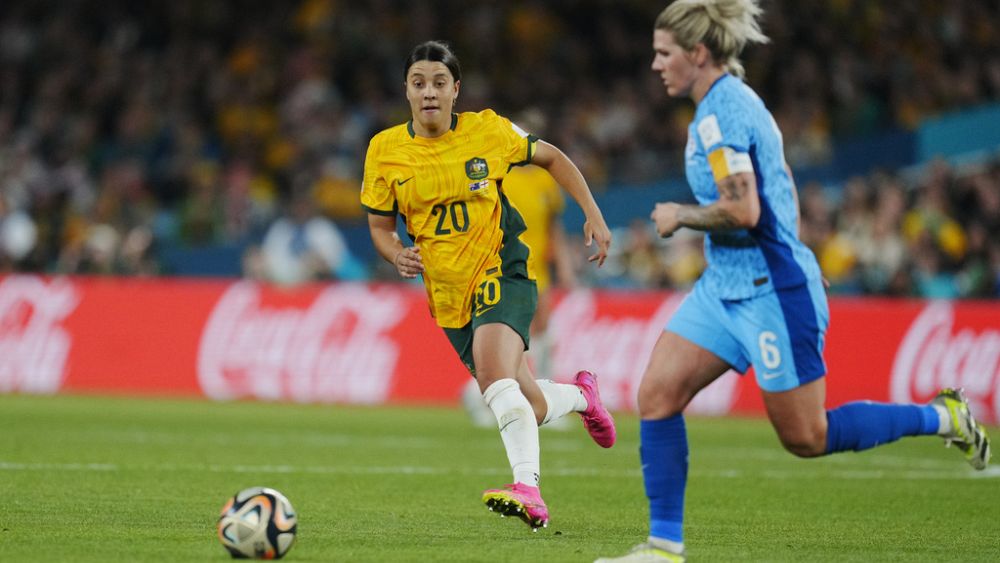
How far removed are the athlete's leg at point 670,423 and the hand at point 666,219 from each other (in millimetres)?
568

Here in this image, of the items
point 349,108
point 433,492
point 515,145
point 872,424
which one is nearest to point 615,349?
point 349,108

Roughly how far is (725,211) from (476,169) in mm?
2167

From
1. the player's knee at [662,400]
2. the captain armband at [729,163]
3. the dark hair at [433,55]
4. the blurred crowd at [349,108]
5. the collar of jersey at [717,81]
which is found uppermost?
the blurred crowd at [349,108]

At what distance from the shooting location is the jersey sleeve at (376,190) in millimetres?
7668

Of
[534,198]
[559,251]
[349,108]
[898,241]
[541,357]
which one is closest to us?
[534,198]

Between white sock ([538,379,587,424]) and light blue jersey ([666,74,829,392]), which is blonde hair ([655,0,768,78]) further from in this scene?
white sock ([538,379,587,424])

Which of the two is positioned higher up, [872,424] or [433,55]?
[433,55]

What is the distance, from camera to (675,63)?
597cm

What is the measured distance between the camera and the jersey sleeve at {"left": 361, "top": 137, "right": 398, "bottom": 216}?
7.67 metres

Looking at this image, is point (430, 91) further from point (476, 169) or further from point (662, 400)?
point (662, 400)

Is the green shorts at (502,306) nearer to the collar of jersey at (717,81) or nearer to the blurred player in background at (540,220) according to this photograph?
the collar of jersey at (717,81)

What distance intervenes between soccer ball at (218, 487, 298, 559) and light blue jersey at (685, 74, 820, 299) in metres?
1.99

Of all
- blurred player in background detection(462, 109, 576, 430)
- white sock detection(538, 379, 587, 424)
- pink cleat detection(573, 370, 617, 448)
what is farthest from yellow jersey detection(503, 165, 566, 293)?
white sock detection(538, 379, 587, 424)

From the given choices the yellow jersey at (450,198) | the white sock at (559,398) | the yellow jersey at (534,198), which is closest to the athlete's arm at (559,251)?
the yellow jersey at (534,198)
